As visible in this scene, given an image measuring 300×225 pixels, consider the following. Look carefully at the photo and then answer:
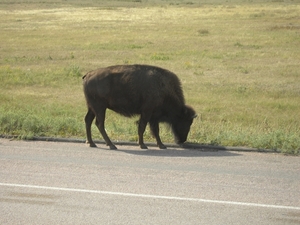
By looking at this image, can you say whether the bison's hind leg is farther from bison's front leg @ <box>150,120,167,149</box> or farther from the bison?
bison's front leg @ <box>150,120,167,149</box>

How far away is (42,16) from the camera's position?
7538 cm

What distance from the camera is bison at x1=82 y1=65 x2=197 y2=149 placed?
1165 cm

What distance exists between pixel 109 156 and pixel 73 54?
2550cm

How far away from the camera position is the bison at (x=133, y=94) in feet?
38.2

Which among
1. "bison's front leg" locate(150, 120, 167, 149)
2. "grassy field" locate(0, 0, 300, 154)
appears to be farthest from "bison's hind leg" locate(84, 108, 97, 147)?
"bison's front leg" locate(150, 120, 167, 149)

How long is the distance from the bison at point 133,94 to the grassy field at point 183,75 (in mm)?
710

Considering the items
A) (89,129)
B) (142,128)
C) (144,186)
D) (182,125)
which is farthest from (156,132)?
(144,186)

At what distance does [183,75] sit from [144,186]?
60.8 feet

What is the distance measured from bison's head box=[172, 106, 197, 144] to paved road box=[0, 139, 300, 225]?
1.98ft

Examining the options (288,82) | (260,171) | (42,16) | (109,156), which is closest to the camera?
(260,171)

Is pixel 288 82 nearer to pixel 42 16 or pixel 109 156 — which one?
pixel 109 156

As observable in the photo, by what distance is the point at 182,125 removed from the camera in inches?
466

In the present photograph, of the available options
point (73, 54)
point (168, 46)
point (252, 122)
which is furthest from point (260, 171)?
point (168, 46)

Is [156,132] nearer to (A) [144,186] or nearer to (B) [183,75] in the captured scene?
(A) [144,186]
